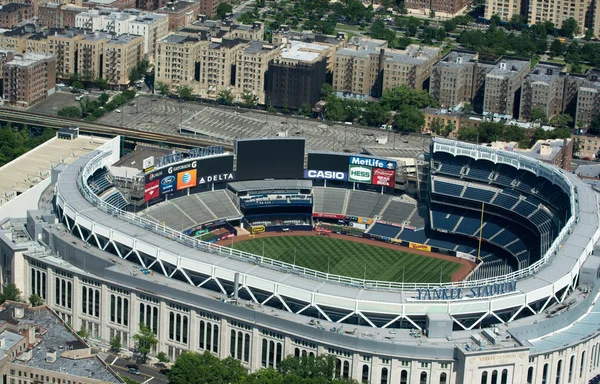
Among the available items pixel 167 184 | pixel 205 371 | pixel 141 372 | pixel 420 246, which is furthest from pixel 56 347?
pixel 420 246

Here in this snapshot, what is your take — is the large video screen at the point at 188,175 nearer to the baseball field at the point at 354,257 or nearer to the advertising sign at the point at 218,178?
the advertising sign at the point at 218,178

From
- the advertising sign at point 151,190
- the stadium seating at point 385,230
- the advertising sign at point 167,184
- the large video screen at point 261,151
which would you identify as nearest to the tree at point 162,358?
the advertising sign at point 151,190

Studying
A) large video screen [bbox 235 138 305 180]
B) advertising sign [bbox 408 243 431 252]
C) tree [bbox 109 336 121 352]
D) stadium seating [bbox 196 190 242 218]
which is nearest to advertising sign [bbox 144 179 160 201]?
stadium seating [bbox 196 190 242 218]

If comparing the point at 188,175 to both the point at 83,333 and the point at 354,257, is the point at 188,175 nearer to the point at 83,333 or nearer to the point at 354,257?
the point at 354,257

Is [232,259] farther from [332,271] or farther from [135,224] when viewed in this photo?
[332,271]

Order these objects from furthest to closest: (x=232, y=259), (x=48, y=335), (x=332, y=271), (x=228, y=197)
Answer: (x=228, y=197)
(x=332, y=271)
(x=232, y=259)
(x=48, y=335)

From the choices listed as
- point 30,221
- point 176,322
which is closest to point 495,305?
point 176,322
